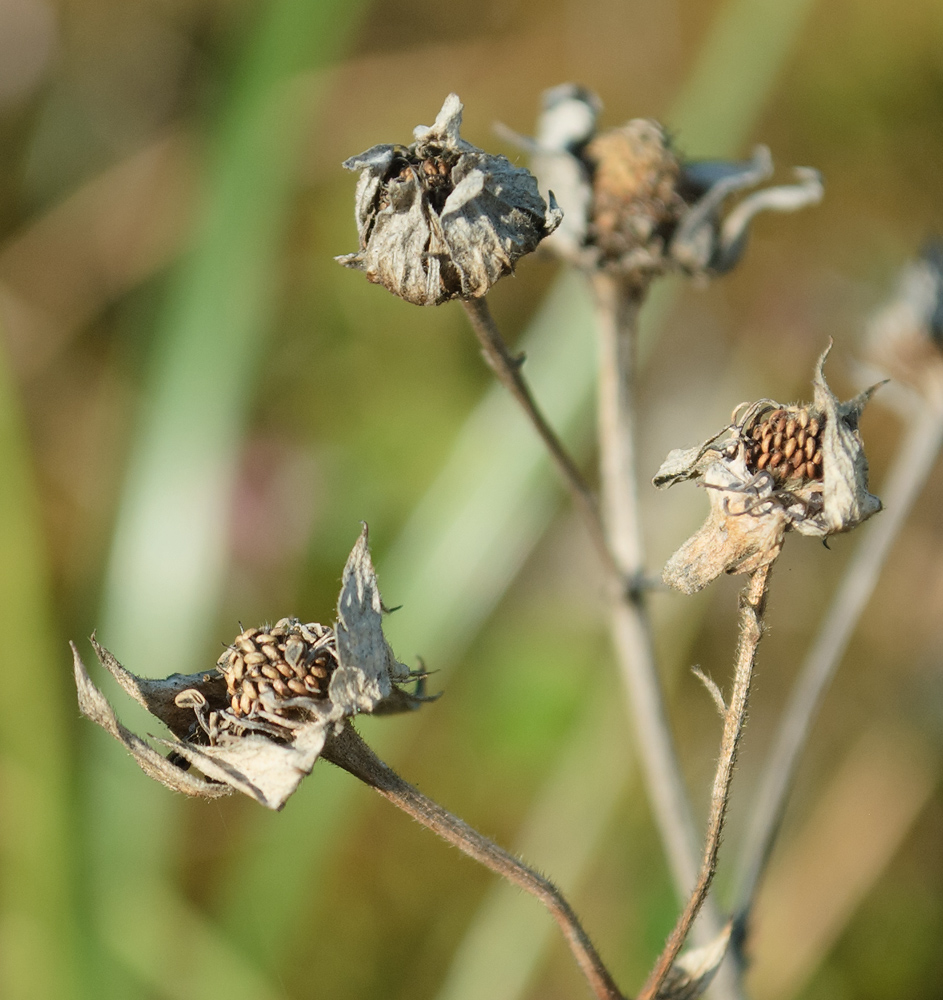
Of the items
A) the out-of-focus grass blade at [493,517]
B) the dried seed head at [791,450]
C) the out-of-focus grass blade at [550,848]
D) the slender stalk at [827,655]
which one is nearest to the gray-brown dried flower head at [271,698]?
the dried seed head at [791,450]

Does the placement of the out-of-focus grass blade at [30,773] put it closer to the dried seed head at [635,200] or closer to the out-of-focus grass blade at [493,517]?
the out-of-focus grass blade at [493,517]

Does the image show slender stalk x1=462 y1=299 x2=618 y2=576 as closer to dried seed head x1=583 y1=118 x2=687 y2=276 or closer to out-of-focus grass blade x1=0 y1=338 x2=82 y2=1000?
dried seed head x1=583 y1=118 x2=687 y2=276

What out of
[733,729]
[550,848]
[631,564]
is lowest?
[550,848]

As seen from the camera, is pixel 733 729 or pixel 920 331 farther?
pixel 920 331

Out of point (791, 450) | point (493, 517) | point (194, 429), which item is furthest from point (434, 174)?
point (194, 429)

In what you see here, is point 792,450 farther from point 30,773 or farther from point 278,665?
point 30,773

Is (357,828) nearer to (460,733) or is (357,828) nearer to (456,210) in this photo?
(460,733)
